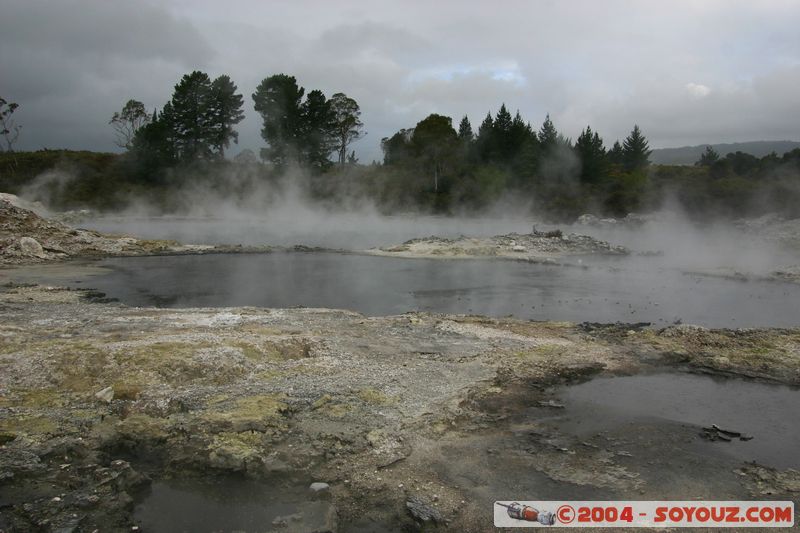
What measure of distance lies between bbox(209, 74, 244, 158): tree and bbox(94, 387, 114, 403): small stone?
49.0m

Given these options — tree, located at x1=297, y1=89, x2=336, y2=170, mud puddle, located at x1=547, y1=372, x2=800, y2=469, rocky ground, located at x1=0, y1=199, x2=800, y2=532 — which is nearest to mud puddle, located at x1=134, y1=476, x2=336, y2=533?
rocky ground, located at x1=0, y1=199, x2=800, y2=532

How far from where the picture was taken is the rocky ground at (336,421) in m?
4.76

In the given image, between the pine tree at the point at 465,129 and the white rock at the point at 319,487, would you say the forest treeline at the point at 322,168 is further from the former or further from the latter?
the white rock at the point at 319,487

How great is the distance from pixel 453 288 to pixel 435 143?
3897 cm

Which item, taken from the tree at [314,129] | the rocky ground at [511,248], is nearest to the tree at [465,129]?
the tree at [314,129]

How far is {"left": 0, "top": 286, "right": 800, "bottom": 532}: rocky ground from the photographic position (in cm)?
476

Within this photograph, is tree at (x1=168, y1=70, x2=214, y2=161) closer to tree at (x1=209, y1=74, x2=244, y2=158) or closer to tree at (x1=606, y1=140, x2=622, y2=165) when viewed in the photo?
tree at (x1=209, y1=74, x2=244, y2=158)

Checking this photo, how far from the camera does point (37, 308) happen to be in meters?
10.6

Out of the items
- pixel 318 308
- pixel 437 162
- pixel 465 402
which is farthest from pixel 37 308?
pixel 437 162

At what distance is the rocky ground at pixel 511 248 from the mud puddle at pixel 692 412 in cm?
1523

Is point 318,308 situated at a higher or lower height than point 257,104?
lower

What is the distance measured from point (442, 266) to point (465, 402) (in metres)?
13.8

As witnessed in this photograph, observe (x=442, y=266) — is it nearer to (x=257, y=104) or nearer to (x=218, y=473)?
(x=218, y=473)

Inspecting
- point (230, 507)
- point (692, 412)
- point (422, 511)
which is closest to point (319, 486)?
point (230, 507)
